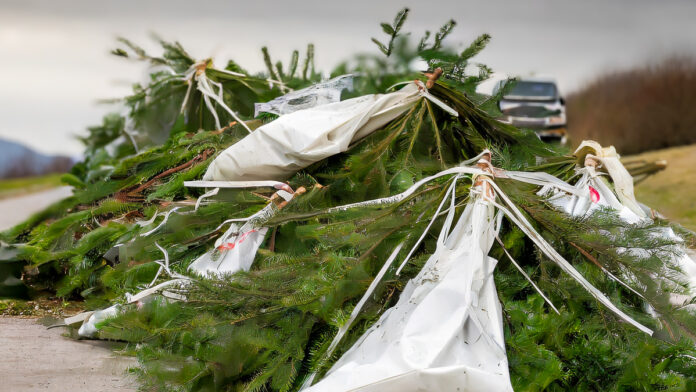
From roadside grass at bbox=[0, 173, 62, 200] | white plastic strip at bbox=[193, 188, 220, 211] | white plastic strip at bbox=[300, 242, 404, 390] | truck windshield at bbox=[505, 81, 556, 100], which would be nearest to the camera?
white plastic strip at bbox=[300, 242, 404, 390]

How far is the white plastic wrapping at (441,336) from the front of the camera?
1.93 m

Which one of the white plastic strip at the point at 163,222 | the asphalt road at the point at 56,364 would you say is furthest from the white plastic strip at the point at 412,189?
the asphalt road at the point at 56,364

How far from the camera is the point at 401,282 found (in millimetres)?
2414

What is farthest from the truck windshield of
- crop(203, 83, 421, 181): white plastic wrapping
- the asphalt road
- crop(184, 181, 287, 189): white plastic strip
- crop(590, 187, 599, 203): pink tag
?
the asphalt road

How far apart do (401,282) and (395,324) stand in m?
0.30

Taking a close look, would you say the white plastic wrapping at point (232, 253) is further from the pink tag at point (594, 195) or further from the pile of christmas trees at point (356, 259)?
the pink tag at point (594, 195)

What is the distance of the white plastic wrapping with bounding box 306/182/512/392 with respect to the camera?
1926mm

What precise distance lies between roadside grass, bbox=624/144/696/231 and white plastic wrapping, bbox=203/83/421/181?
16.5ft

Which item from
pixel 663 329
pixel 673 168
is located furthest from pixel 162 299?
pixel 673 168

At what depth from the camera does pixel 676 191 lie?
31.0ft

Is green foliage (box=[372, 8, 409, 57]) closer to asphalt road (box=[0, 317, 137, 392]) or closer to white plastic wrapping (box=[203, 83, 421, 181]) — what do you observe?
white plastic wrapping (box=[203, 83, 421, 181])

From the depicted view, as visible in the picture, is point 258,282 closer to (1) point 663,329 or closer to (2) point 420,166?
(2) point 420,166

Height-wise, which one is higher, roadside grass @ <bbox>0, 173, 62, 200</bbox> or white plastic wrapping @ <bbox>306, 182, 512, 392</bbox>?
white plastic wrapping @ <bbox>306, 182, 512, 392</bbox>

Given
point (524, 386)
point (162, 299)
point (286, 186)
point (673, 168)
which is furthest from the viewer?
point (673, 168)
